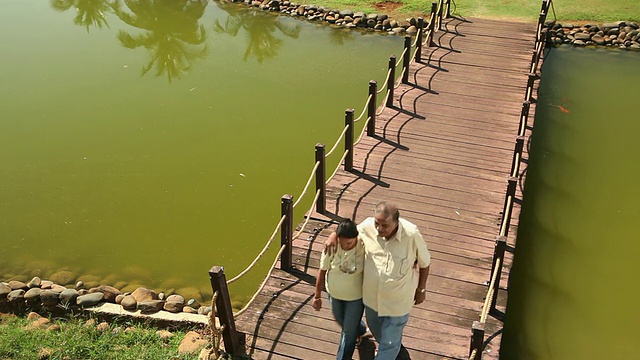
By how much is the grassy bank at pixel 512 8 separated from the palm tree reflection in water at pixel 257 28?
115 cm

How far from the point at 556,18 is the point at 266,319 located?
11.7 m

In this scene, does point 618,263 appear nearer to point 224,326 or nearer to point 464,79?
point 464,79

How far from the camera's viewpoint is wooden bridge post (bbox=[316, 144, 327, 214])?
275 inches

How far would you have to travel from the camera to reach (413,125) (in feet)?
30.7

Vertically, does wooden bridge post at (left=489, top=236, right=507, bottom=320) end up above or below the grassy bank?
below

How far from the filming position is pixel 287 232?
20.6ft

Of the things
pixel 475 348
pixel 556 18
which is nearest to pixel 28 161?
pixel 475 348

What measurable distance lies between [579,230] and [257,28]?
9.18 m

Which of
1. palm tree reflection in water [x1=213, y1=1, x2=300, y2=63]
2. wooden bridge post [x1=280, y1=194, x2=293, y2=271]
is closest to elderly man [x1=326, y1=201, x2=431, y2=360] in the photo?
wooden bridge post [x1=280, y1=194, x2=293, y2=271]

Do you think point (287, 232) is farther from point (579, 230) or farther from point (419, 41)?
point (419, 41)

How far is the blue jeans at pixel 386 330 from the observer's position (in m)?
4.80

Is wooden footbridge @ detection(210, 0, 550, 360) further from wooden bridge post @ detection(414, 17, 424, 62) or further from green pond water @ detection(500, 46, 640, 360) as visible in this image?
green pond water @ detection(500, 46, 640, 360)

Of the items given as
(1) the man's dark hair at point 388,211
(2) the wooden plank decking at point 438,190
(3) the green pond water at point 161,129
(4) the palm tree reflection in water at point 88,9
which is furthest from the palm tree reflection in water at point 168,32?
(1) the man's dark hair at point 388,211

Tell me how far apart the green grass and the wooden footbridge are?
3.94 ft
